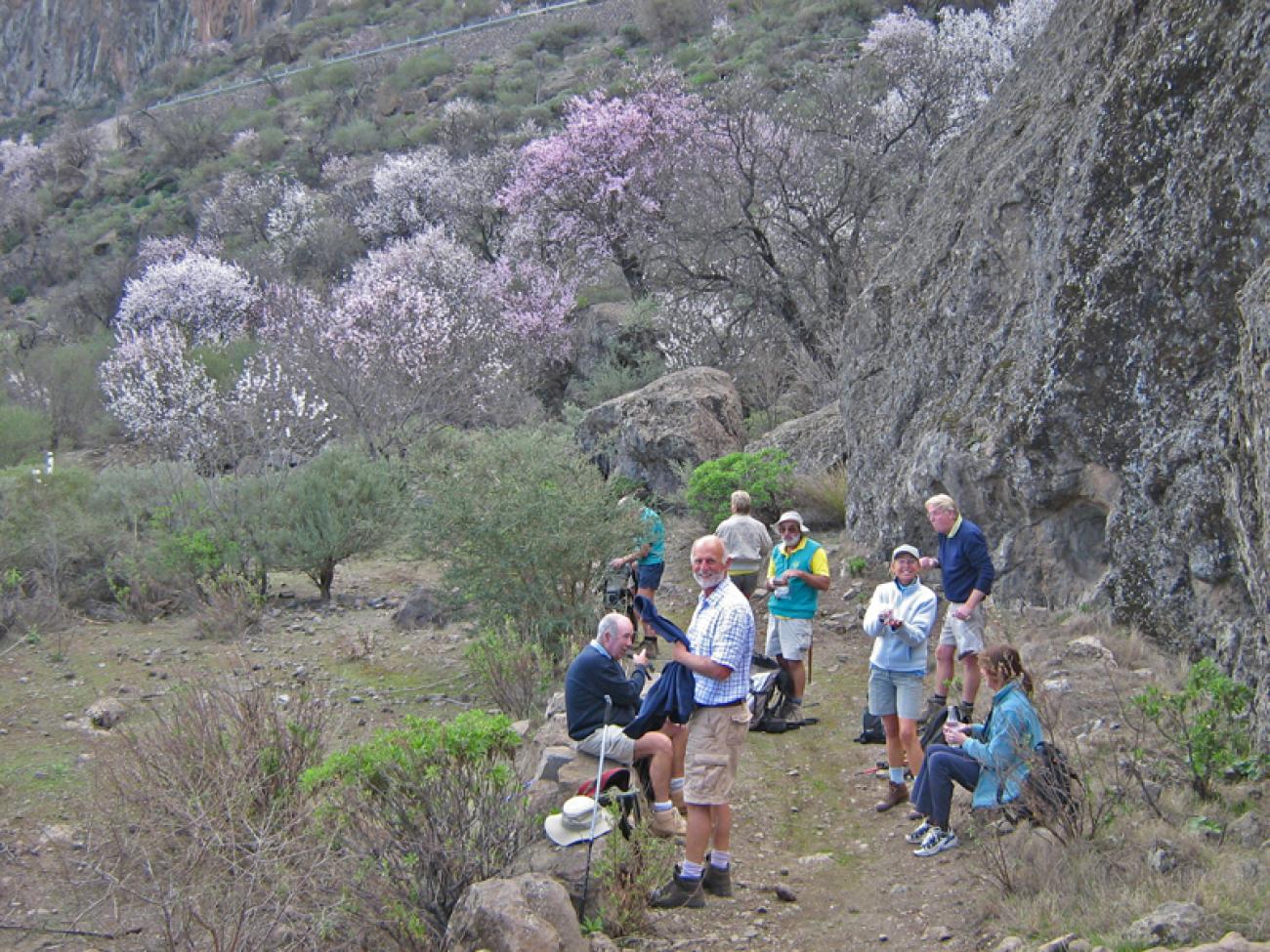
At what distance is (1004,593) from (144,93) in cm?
7267

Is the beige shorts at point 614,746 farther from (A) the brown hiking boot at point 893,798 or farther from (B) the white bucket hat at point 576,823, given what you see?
(A) the brown hiking boot at point 893,798

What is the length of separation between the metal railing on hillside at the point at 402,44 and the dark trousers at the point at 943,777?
195 feet

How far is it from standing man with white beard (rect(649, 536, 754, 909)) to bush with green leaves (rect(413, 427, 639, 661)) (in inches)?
142

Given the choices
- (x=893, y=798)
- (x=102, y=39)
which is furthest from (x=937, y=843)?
(x=102, y=39)

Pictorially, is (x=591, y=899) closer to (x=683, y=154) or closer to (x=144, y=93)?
(x=683, y=154)

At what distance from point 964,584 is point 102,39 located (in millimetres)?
83495

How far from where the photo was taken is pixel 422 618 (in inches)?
424

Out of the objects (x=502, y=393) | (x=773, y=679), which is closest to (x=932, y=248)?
(x=773, y=679)

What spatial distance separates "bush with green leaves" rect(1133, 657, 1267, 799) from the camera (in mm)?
4891

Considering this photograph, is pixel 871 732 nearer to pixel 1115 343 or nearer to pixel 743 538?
pixel 743 538

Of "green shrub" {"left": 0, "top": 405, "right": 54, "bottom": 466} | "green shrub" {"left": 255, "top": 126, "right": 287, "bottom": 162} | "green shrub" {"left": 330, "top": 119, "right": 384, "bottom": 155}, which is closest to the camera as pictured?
"green shrub" {"left": 0, "top": 405, "right": 54, "bottom": 466}

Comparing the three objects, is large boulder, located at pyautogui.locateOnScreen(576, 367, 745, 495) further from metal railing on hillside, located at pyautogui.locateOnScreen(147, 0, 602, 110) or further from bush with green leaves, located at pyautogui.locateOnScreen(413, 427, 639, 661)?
metal railing on hillside, located at pyautogui.locateOnScreen(147, 0, 602, 110)

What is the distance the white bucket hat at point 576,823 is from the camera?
4.67m

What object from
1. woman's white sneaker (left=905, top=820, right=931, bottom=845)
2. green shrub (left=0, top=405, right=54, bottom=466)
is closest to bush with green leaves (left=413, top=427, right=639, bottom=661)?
woman's white sneaker (left=905, top=820, right=931, bottom=845)
